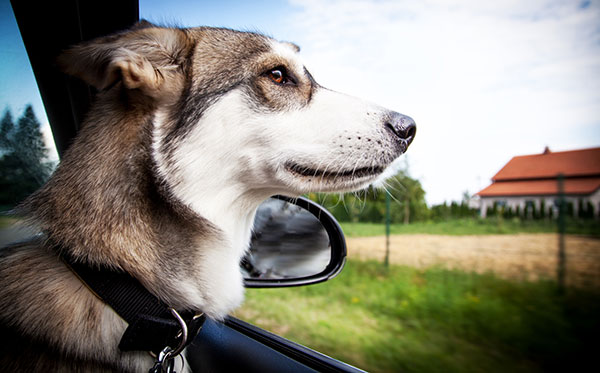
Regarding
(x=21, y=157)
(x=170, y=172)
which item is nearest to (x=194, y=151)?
(x=170, y=172)

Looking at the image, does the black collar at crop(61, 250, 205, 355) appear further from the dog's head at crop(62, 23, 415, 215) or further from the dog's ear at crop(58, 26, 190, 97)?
the dog's ear at crop(58, 26, 190, 97)

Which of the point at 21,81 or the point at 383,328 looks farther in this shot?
the point at 383,328

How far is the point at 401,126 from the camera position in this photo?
4.93 ft

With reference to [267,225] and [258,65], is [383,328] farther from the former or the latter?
[258,65]

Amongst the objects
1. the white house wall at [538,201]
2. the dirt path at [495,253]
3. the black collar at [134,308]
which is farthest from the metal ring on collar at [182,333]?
the white house wall at [538,201]

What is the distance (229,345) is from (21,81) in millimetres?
1600

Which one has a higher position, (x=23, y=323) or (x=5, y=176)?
(x=5, y=176)

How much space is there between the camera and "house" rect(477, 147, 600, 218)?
1.87 meters

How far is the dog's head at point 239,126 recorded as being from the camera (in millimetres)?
1372

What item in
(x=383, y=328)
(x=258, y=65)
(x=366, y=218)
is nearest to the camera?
(x=258, y=65)

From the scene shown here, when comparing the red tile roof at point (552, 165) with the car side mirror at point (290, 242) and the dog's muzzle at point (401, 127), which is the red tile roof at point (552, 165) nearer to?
the dog's muzzle at point (401, 127)

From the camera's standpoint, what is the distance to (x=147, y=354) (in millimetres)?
→ 1200

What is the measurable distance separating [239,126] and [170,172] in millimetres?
337

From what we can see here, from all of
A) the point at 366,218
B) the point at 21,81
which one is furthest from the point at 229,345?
the point at 366,218
